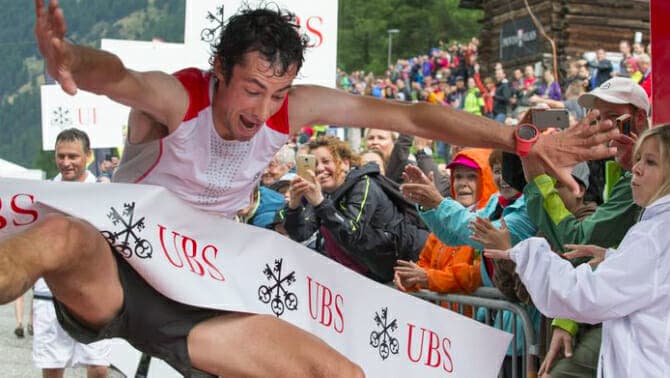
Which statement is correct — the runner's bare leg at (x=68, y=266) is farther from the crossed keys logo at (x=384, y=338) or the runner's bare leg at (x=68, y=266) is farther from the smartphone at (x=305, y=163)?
the smartphone at (x=305, y=163)

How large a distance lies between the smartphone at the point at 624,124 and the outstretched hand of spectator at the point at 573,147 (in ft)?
0.50

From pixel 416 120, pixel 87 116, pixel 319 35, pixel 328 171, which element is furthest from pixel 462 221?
pixel 87 116

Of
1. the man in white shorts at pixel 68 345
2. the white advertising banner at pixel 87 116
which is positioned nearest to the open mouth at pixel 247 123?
the man in white shorts at pixel 68 345

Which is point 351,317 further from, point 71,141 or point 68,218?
point 71,141

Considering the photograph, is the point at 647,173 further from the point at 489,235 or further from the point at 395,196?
the point at 395,196

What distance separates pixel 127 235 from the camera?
466 centimetres

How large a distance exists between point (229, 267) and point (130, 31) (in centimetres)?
2114

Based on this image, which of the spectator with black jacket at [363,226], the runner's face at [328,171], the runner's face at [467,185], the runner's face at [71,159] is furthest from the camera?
the runner's face at [71,159]

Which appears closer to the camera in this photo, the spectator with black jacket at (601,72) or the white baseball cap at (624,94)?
the white baseball cap at (624,94)

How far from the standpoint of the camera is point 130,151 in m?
4.86

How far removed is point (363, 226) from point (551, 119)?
2.12 meters

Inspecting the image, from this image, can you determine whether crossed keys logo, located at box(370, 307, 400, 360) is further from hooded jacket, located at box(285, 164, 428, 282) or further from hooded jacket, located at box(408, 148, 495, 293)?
hooded jacket, located at box(285, 164, 428, 282)

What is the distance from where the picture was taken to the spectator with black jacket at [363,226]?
680 cm

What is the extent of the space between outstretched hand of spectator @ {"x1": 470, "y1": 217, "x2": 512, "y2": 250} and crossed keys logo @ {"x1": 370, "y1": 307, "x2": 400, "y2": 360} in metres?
0.81
